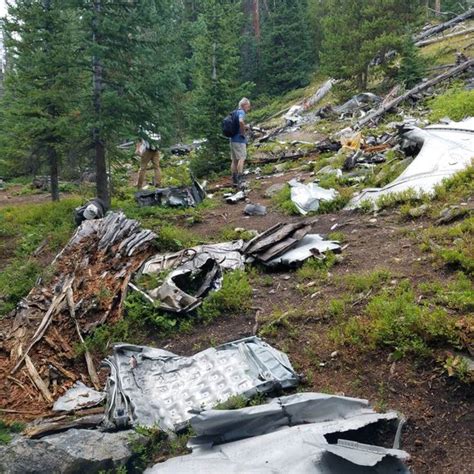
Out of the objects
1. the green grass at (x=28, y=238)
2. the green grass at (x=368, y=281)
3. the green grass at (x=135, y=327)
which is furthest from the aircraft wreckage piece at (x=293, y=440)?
the green grass at (x=28, y=238)

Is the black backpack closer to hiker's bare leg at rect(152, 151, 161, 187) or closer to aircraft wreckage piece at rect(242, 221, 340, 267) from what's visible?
hiker's bare leg at rect(152, 151, 161, 187)

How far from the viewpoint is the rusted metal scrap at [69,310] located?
15.8 ft

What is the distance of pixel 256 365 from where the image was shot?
4047 mm

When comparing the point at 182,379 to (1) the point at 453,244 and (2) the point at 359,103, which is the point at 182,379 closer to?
(1) the point at 453,244

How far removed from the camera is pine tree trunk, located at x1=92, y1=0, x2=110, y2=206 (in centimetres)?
891

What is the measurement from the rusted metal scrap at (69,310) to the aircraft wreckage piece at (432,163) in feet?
13.1

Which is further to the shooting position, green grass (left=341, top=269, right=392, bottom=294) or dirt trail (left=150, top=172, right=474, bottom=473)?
green grass (left=341, top=269, right=392, bottom=294)

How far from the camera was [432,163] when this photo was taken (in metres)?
8.16

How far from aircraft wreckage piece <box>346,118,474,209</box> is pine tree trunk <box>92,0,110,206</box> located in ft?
17.1

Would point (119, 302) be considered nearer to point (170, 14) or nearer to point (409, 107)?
point (170, 14)

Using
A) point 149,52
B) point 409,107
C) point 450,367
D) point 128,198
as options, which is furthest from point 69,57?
point 409,107

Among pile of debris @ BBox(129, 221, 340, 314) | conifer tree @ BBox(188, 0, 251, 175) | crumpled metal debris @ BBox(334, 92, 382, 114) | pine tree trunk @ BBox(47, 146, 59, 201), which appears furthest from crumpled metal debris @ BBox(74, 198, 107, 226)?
crumpled metal debris @ BBox(334, 92, 382, 114)

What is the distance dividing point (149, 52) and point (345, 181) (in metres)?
4.67

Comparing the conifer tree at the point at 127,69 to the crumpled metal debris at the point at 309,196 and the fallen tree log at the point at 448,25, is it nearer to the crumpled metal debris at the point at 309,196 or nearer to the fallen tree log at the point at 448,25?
the crumpled metal debris at the point at 309,196
